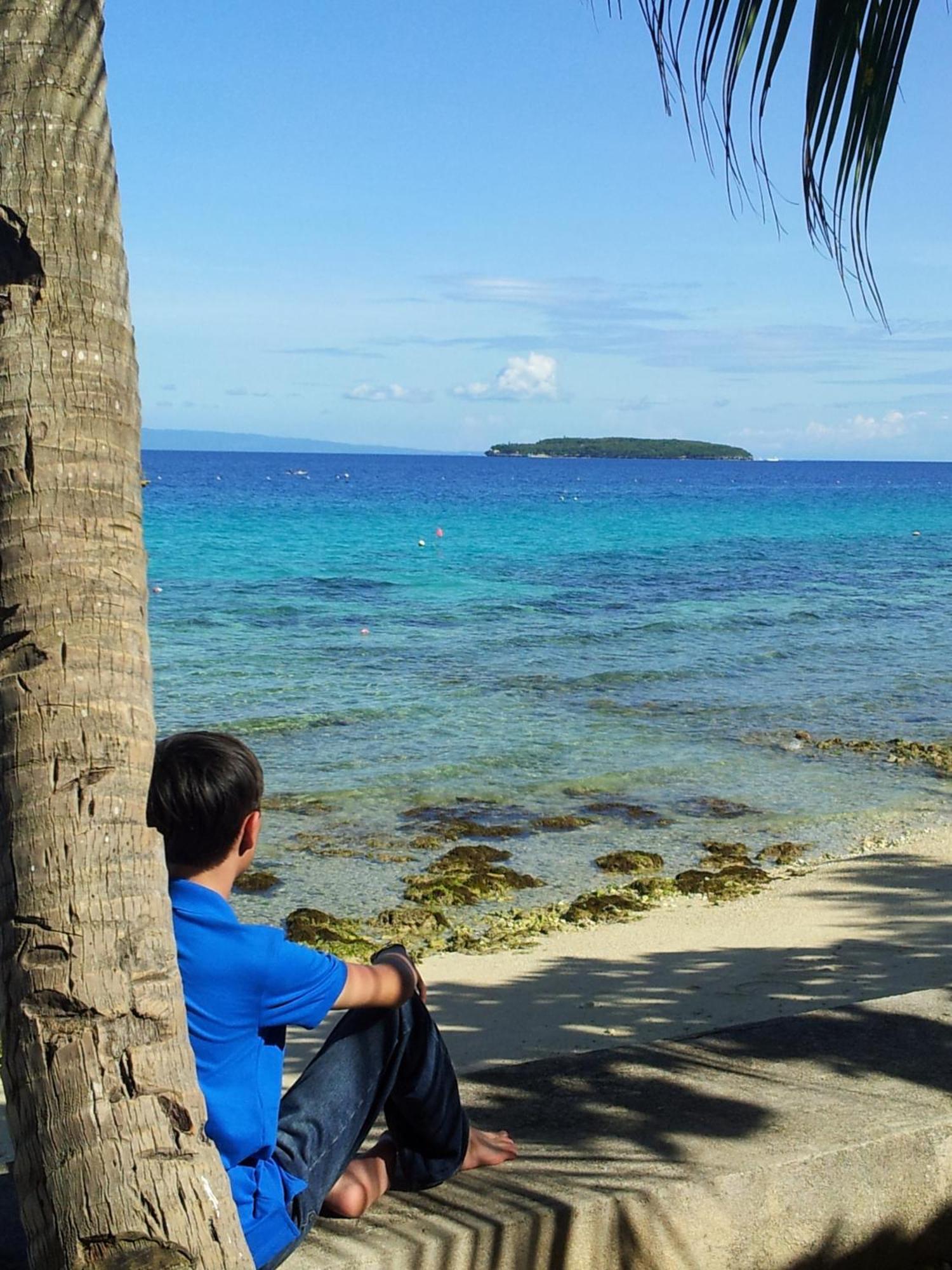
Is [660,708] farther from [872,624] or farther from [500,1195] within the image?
[500,1195]

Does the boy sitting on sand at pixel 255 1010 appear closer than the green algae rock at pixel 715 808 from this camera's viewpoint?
Yes

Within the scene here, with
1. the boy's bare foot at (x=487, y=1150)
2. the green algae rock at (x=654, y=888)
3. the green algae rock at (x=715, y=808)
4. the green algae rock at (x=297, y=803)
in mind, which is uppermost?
the boy's bare foot at (x=487, y=1150)

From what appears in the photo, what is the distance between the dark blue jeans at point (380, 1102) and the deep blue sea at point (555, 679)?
5585 mm

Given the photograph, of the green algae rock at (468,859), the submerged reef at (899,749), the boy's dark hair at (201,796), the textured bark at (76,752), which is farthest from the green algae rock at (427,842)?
the textured bark at (76,752)

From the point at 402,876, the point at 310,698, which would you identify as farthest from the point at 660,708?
the point at 402,876

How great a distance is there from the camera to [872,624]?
80.5 ft

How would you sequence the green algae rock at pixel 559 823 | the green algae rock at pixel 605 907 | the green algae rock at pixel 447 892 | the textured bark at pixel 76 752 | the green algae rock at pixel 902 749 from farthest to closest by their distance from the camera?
the green algae rock at pixel 902 749 → the green algae rock at pixel 559 823 → the green algae rock at pixel 447 892 → the green algae rock at pixel 605 907 → the textured bark at pixel 76 752

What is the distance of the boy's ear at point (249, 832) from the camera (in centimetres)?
273

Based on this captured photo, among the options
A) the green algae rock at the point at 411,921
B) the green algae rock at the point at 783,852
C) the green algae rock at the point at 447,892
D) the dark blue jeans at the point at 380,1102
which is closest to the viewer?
the dark blue jeans at the point at 380,1102

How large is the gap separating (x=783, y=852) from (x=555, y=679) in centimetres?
793

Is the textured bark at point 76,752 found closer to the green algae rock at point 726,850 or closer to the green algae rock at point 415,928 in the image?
the green algae rock at point 415,928

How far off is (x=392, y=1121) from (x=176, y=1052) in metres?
1.30

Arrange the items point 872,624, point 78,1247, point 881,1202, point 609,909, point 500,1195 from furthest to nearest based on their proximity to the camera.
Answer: point 872,624
point 609,909
point 881,1202
point 500,1195
point 78,1247

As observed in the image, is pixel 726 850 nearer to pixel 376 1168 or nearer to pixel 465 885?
pixel 465 885
